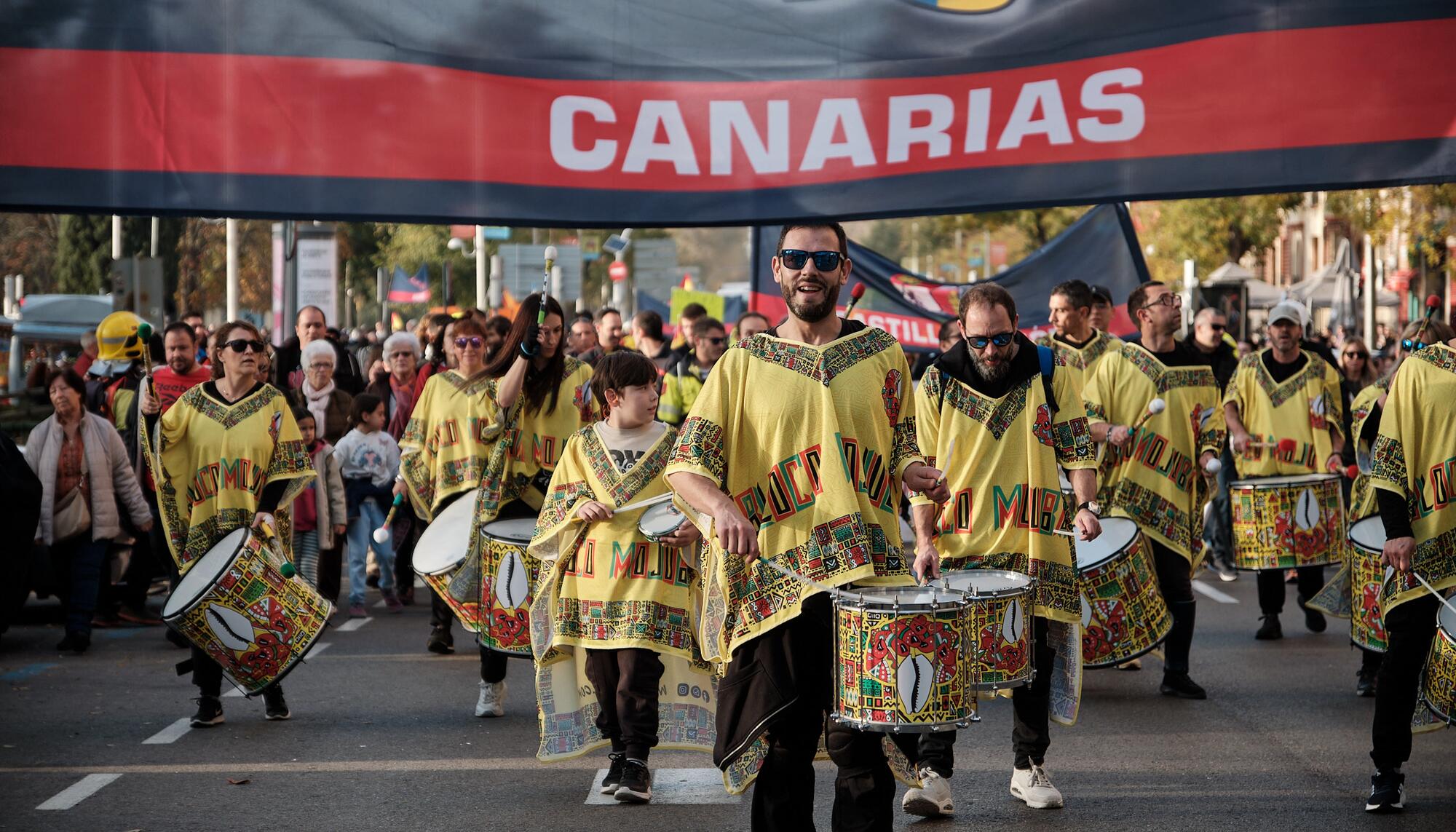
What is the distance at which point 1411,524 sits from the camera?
6688 mm

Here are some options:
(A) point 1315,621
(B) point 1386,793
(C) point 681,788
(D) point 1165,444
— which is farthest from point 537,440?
(A) point 1315,621

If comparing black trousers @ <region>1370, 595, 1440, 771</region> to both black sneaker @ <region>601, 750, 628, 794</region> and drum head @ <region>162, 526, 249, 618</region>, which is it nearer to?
black sneaker @ <region>601, 750, 628, 794</region>

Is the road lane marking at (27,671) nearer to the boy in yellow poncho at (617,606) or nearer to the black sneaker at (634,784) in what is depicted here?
the boy in yellow poncho at (617,606)

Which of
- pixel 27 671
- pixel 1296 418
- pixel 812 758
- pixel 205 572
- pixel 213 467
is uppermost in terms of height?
pixel 1296 418

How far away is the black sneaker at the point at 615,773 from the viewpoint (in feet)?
23.2

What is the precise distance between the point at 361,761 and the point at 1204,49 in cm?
460

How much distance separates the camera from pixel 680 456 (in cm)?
516

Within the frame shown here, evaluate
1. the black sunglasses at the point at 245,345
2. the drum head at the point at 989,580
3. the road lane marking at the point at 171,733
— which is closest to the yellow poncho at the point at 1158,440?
the drum head at the point at 989,580

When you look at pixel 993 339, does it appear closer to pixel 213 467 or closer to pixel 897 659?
pixel 897 659

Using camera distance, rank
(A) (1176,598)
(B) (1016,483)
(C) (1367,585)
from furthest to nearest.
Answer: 1. (A) (1176,598)
2. (C) (1367,585)
3. (B) (1016,483)

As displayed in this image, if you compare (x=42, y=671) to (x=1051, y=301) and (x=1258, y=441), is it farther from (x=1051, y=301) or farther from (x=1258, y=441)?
(x=1258, y=441)

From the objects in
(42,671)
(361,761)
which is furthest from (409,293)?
(361,761)

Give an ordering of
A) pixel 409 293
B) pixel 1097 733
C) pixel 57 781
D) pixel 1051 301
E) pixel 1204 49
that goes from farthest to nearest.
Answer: pixel 409 293 < pixel 1051 301 < pixel 1097 733 < pixel 57 781 < pixel 1204 49

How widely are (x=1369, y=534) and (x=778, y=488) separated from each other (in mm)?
3517
